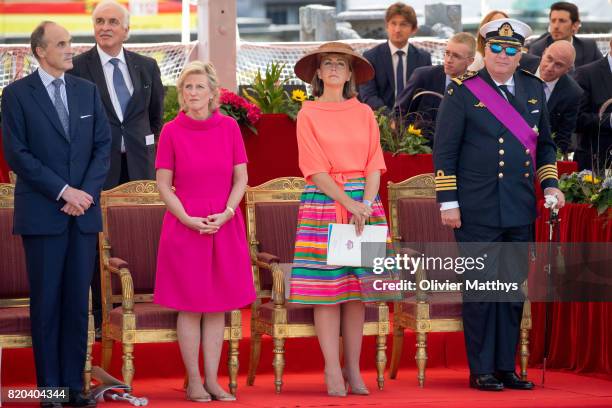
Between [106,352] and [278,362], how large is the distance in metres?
0.85

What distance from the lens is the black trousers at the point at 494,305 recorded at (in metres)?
6.67

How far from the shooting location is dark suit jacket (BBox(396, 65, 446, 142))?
28.5ft

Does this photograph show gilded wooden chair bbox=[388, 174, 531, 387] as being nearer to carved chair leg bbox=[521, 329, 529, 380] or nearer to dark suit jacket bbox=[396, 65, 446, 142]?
carved chair leg bbox=[521, 329, 529, 380]

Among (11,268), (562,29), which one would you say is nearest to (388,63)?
(562,29)

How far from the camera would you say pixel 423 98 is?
28.9 feet

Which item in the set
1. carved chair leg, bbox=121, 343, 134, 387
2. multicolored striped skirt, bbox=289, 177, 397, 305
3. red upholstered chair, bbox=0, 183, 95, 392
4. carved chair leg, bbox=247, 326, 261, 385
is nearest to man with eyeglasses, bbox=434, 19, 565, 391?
multicolored striped skirt, bbox=289, 177, 397, 305

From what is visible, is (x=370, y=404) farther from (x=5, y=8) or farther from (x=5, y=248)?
(x=5, y=8)

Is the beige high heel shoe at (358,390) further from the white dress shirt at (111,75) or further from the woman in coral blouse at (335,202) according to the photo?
the white dress shirt at (111,75)

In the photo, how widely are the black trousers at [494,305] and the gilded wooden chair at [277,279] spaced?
1.44 ft

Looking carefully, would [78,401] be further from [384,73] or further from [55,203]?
[384,73]

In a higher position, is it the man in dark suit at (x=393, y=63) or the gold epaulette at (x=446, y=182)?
the man in dark suit at (x=393, y=63)

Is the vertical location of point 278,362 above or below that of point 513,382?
above

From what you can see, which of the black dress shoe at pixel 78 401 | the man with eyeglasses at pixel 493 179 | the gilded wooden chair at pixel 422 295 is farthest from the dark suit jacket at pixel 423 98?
the black dress shoe at pixel 78 401

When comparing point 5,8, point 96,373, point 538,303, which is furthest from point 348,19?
point 96,373
